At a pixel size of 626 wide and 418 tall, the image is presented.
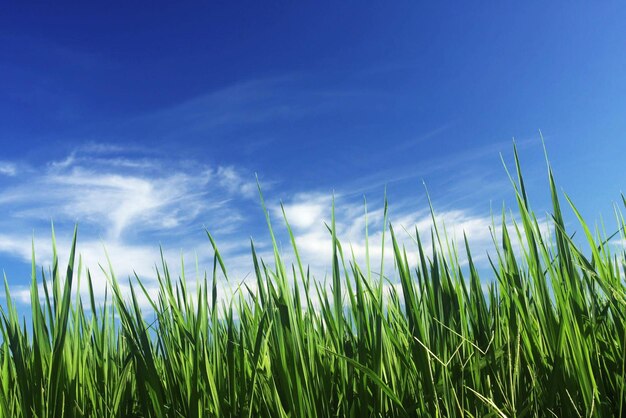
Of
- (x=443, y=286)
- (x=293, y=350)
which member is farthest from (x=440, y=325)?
(x=293, y=350)

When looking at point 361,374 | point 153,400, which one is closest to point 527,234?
point 361,374

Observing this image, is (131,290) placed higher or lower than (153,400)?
higher

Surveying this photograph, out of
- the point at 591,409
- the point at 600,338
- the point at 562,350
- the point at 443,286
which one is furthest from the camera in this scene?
the point at 443,286

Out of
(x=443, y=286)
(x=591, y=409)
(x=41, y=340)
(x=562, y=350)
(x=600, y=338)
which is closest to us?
(x=591, y=409)

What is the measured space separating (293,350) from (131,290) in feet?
2.26

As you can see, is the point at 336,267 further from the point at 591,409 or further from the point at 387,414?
the point at 591,409

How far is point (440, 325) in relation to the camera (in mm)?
1622

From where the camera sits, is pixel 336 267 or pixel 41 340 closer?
pixel 336 267

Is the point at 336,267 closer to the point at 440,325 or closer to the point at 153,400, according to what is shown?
the point at 440,325

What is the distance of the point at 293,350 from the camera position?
1.53m

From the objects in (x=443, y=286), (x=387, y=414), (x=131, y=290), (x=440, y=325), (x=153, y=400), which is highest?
(x=131, y=290)

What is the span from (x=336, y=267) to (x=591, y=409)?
0.69 meters

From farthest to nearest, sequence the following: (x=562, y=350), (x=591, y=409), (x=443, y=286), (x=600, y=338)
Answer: (x=443, y=286) < (x=600, y=338) < (x=562, y=350) < (x=591, y=409)

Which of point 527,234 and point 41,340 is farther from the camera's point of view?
point 41,340
